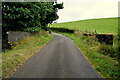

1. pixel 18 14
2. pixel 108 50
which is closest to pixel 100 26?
pixel 108 50

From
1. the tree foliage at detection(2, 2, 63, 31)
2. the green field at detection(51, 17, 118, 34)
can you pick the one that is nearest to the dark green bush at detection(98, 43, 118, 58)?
the tree foliage at detection(2, 2, 63, 31)

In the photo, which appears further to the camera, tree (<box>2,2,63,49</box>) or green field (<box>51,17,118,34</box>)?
green field (<box>51,17,118,34</box>)

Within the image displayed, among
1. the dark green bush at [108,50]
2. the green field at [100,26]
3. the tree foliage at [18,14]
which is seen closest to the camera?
the dark green bush at [108,50]

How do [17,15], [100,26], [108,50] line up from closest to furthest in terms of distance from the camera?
[108,50] < [17,15] < [100,26]

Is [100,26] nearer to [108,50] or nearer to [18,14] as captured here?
Result: [108,50]

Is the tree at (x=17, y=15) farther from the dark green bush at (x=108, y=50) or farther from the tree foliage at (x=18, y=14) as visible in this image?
the dark green bush at (x=108, y=50)

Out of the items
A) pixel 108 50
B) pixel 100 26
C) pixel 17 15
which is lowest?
pixel 108 50

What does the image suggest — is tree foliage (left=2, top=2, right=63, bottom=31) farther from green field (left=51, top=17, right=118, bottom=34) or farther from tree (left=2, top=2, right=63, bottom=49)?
green field (left=51, top=17, right=118, bottom=34)

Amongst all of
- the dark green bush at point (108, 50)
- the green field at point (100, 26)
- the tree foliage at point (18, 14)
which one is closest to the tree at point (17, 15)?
the tree foliage at point (18, 14)

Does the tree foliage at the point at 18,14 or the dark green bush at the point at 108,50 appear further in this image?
the tree foliage at the point at 18,14

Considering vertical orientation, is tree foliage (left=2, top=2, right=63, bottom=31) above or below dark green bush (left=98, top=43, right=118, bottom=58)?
above

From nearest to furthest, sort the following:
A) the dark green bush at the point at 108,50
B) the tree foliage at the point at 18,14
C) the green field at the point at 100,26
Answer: the dark green bush at the point at 108,50 → the tree foliage at the point at 18,14 → the green field at the point at 100,26

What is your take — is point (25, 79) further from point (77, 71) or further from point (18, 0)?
point (18, 0)

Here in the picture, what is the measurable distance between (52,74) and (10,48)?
1010 centimetres
